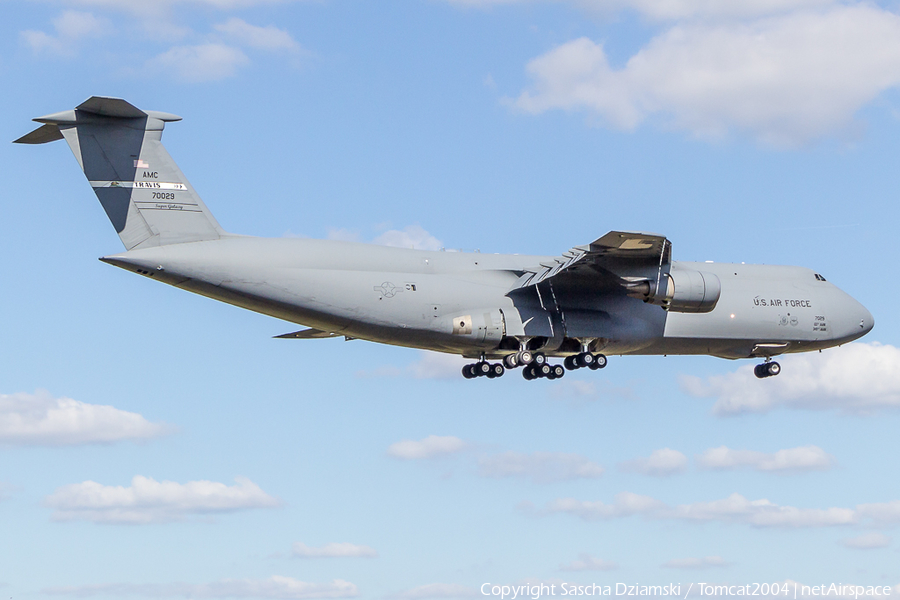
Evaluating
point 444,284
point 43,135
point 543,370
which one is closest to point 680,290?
point 543,370

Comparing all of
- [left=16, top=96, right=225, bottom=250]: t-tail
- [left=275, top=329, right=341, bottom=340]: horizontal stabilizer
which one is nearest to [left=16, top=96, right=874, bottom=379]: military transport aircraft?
[left=16, top=96, right=225, bottom=250]: t-tail

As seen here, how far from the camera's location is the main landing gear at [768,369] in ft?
67.4

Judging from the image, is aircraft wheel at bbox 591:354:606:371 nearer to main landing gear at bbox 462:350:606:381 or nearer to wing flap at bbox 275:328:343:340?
main landing gear at bbox 462:350:606:381

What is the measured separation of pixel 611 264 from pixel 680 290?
114 centimetres

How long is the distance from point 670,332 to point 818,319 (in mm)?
3062

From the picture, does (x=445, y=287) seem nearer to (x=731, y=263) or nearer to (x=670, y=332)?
(x=670, y=332)

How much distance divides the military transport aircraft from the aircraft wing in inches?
1.0

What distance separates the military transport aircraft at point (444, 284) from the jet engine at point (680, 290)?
22 mm

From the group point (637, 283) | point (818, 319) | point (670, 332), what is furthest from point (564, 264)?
point (818, 319)

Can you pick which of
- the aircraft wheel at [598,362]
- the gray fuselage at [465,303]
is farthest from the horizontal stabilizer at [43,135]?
the aircraft wheel at [598,362]

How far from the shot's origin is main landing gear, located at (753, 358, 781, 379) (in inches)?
808

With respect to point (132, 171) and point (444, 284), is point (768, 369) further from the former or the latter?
point (132, 171)

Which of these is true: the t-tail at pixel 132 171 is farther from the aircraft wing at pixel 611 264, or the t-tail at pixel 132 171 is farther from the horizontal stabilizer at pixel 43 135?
the aircraft wing at pixel 611 264

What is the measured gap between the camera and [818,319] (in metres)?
20.1
